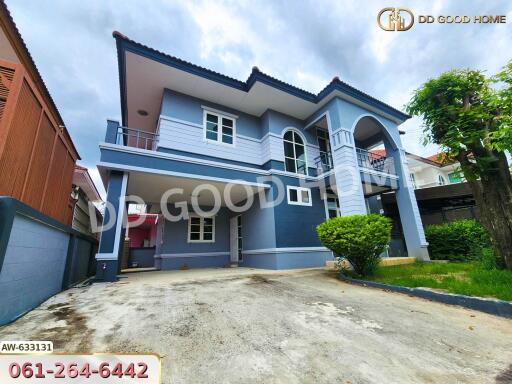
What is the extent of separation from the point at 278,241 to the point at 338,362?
6.38 metres

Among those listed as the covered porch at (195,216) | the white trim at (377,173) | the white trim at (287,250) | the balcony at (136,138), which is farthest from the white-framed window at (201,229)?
the white trim at (377,173)

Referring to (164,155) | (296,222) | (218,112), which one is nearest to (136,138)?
(164,155)

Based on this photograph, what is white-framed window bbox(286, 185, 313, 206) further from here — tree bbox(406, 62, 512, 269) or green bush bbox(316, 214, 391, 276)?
tree bbox(406, 62, 512, 269)

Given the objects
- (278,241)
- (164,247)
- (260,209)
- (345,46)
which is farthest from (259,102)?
(164,247)

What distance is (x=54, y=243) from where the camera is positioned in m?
4.06

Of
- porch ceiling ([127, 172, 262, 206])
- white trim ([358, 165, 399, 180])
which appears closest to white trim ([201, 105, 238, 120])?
porch ceiling ([127, 172, 262, 206])

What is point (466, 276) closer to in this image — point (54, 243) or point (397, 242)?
point (397, 242)

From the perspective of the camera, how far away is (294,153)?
10.2 m

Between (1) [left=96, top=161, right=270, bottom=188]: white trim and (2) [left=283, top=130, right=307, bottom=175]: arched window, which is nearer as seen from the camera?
(1) [left=96, top=161, right=270, bottom=188]: white trim

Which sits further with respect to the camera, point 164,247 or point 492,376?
point 164,247

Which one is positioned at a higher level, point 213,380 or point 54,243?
point 54,243

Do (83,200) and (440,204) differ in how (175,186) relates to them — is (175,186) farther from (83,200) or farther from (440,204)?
(440,204)

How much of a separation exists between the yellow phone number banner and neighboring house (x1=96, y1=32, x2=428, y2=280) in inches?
235

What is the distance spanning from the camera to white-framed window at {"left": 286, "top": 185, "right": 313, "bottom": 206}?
29.9 feet
